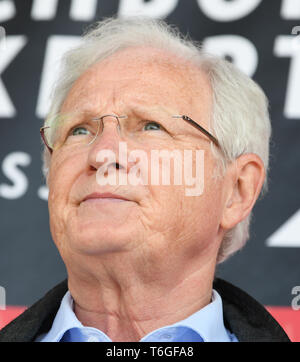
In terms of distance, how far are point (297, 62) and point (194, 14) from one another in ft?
1.45

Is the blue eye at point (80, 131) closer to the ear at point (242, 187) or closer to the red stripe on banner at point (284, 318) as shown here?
the ear at point (242, 187)

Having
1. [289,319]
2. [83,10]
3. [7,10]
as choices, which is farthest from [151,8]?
[289,319]

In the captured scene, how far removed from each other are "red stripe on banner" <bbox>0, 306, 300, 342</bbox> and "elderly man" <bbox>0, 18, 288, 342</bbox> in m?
0.54

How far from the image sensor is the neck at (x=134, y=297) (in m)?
1.69

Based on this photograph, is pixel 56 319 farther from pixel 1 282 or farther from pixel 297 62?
pixel 297 62

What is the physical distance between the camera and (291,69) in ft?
8.60

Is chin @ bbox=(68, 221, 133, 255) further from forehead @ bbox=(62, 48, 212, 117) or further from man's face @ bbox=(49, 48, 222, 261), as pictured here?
forehead @ bbox=(62, 48, 212, 117)

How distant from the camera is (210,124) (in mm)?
1793

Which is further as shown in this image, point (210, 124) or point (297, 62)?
point (297, 62)

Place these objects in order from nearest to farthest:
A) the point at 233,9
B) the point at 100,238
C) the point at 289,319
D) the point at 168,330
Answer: the point at 100,238 < the point at 168,330 < the point at 289,319 < the point at 233,9

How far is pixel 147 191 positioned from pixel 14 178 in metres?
1.16

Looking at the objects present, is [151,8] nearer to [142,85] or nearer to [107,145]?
→ [142,85]

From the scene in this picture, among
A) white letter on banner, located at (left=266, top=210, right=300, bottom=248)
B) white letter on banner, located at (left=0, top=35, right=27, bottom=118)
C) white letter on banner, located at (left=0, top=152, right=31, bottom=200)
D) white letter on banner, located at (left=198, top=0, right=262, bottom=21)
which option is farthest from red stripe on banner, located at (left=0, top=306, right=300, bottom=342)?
white letter on banner, located at (left=198, top=0, right=262, bottom=21)

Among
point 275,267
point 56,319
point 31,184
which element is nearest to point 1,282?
point 31,184
